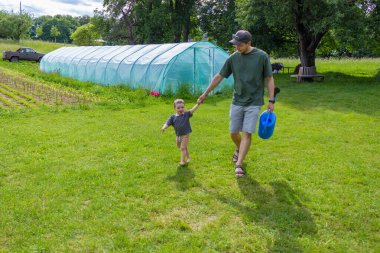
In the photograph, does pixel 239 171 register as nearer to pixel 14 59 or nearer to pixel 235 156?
pixel 235 156

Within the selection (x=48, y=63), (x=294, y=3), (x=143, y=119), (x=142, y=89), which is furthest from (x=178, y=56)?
(x=48, y=63)

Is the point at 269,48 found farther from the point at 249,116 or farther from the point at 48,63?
the point at 249,116

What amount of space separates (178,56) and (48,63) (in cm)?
1332

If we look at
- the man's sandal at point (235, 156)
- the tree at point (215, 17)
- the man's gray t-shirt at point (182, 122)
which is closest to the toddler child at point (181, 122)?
the man's gray t-shirt at point (182, 122)

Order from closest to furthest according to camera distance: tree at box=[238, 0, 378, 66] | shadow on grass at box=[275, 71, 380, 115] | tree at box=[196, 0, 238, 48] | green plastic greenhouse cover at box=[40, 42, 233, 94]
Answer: shadow on grass at box=[275, 71, 380, 115] < green plastic greenhouse cover at box=[40, 42, 233, 94] < tree at box=[238, 0, 378, 66] < tree at box=[196, 0, 238, 48]

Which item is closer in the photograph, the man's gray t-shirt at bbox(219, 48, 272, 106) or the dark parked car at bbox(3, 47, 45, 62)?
the man's gray t-shirt at bbox(219, 48, 272, 106)

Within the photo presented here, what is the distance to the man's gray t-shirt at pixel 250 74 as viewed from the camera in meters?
5.11

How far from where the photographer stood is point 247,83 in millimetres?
5215

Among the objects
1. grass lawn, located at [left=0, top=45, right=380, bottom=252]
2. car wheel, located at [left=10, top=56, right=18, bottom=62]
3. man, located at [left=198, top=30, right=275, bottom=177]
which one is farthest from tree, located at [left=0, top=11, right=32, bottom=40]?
man, located at [left=198, top=30, right=275, bottom=177]

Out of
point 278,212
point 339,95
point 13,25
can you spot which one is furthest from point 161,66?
point 13,25

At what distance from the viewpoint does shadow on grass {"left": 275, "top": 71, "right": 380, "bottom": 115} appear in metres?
11.6

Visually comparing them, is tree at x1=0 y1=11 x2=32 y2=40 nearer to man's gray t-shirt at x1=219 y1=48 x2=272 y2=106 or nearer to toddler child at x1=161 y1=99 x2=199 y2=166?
toddler child at x1=161 y1=99 x2=199 y2=166

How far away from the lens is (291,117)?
994 centimetres

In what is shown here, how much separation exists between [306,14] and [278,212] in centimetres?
1699
